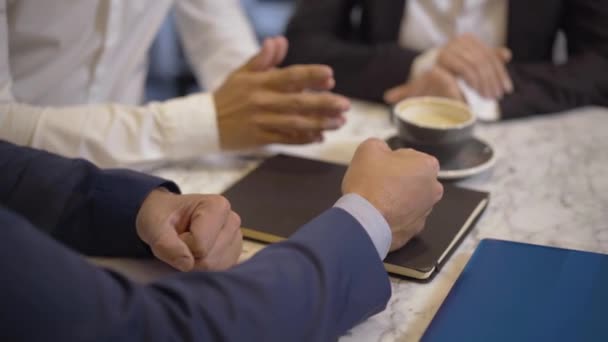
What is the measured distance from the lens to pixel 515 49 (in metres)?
1.46

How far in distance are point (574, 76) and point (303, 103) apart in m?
0.52

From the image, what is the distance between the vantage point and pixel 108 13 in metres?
1.19

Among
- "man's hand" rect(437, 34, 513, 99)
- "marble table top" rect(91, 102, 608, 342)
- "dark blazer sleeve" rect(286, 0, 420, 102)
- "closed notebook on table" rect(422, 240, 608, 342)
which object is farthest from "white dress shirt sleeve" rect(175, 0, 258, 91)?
"closed notebook on table" rect(422, 240, 608, 342)

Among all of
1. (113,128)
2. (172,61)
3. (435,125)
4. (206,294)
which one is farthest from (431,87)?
(172,61)

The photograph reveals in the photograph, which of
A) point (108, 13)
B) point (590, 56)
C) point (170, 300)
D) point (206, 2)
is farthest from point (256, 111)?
point (590, 56)

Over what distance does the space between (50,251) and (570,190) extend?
2.37ft

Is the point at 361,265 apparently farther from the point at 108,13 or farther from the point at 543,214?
the point at 108,13

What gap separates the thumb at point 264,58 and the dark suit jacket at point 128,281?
0.33 m

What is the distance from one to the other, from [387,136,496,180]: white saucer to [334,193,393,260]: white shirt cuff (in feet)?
0.97

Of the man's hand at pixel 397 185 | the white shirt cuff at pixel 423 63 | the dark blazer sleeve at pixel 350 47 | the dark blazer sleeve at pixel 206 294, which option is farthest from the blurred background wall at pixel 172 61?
the dark blazer sleeve at pixel 206 294

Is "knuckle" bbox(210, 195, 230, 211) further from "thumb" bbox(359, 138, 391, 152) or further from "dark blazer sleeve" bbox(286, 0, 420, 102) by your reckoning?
"dark blazer sleeve" bbox(286, 0, 420, 102)

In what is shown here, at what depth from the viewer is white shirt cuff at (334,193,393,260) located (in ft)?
2.38

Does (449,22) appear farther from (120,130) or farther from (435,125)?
(120,130)

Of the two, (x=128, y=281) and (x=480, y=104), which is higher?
(x=128, y=281)
